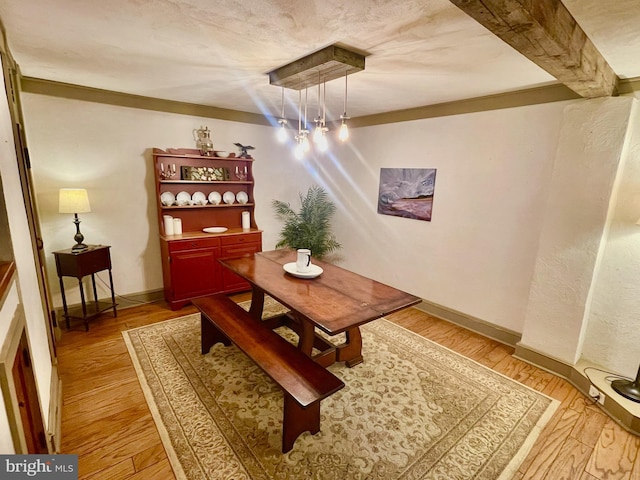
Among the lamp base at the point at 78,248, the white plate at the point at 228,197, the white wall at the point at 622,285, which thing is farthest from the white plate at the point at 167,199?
the white wall at the point at 622,285

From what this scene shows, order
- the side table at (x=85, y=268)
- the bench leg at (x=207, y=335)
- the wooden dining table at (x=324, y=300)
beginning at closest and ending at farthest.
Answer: the wooden dining table at (x=324, y=300) → the bench leg at (x=207, y=335) → the side table at (x=85, y=268)

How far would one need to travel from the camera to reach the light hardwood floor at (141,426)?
172 cm

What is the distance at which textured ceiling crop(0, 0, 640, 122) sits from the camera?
146 cm

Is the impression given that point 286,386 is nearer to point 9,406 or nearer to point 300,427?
point 300,427

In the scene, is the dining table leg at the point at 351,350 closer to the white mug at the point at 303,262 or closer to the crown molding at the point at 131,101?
the white mug at the point at 303,262

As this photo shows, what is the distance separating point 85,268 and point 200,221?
54.5 inches

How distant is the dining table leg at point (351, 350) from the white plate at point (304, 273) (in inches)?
22.4

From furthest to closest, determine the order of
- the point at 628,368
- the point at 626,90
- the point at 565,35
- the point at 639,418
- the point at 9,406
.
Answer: the point at 628,368
the point at 626,90
the point at 639,418
the point at 565,35
the point at 9,406

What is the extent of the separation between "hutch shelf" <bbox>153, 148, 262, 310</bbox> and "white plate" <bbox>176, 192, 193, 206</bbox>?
1 cm

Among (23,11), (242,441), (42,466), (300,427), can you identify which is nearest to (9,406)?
(42,466)

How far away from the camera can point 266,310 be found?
11.8 ft

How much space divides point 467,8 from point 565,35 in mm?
721

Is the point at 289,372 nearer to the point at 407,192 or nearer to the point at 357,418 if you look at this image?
the point at 357,418

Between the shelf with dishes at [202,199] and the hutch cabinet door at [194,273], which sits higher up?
the shelf with dishes at [202,199]
